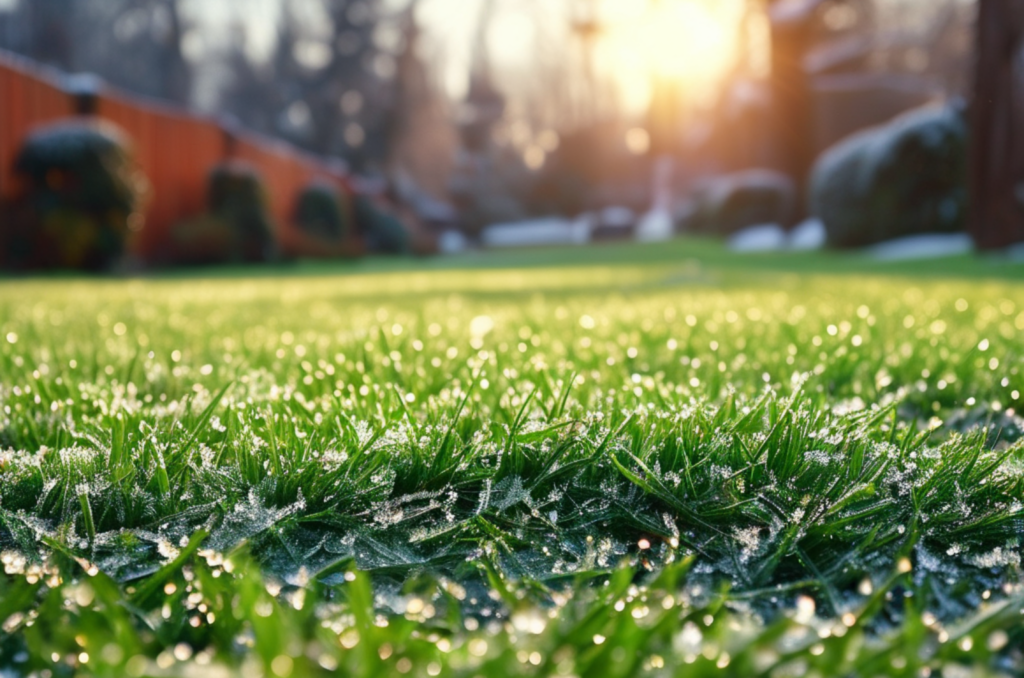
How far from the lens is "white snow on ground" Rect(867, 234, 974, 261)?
9.72 meters

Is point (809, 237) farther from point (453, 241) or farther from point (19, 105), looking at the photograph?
point (453, 241)

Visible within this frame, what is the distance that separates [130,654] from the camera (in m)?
0.63

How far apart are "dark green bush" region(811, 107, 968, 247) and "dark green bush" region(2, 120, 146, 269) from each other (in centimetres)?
1012

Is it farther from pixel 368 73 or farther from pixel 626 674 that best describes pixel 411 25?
pixel 626 674

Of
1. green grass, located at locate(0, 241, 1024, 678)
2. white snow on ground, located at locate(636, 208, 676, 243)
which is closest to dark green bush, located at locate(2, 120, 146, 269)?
green grass, located at locate(0, 241, 1024, 678)

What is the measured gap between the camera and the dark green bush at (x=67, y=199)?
8.57 m

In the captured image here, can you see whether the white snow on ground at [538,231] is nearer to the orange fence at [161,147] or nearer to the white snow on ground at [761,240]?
the white snow on ground at [761,240]

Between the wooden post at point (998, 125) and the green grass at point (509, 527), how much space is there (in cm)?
819

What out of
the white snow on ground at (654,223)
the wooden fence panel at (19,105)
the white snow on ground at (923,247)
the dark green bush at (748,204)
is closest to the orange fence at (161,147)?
the wooden fence panel at (19,105)

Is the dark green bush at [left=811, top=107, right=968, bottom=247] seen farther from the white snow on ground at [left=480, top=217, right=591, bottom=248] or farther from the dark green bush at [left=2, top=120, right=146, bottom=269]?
the white snow on ground at [left=480, top=217, right=591, bottom=248]

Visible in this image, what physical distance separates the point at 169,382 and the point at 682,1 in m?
24.0

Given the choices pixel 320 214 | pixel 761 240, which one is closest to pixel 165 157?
pixel 320 214

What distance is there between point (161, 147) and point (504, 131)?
28.3 m

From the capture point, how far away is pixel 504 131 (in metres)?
38.5
